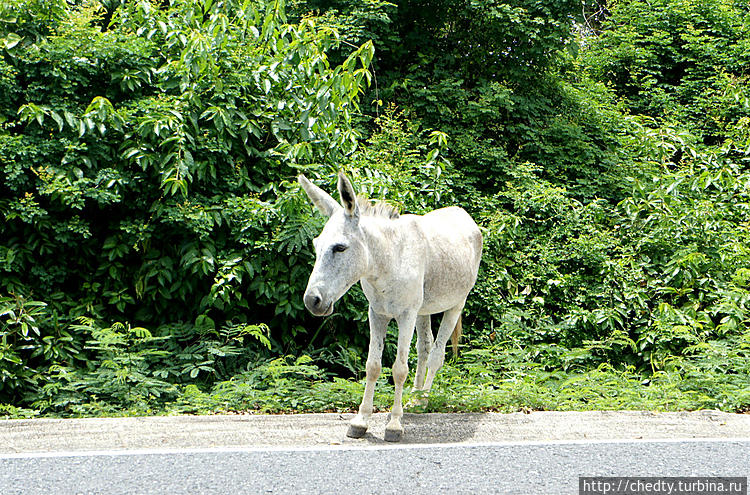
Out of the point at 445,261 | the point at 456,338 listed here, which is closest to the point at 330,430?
the point at 445,261

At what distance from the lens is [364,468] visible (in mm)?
3926

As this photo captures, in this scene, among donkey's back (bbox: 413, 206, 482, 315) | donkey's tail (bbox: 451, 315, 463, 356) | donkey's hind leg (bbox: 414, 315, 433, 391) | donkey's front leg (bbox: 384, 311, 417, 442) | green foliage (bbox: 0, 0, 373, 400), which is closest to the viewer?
donkey's front leg (bbox: 384, 311, 417, 442)

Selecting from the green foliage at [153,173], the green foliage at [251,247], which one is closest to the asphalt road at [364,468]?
the green foliage at [251,247]

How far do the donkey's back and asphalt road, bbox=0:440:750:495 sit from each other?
47.4 inches

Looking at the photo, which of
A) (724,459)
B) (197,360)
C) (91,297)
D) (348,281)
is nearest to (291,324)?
(197,360)

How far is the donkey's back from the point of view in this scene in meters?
5.21

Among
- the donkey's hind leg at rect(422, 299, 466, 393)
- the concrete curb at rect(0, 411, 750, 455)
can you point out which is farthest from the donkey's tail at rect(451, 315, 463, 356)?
the concrete curb at rect(0, 411, 750, 455)

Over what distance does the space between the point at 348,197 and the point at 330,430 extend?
5.25 ft

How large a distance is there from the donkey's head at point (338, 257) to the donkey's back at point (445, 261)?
875mm

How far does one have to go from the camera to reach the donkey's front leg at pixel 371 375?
4.64 metres

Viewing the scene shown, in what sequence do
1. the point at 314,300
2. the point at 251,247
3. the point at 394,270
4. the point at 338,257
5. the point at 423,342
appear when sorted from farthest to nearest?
the point at 251,247, the point at 423,342, the point at 394,270, the point at 338,257, the point at 314,300

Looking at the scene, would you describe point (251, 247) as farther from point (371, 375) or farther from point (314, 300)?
point (314, 300)

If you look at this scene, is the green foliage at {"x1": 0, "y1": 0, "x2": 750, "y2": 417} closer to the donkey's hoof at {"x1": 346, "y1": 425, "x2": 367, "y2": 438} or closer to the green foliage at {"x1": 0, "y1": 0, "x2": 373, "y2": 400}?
the green foliage at {"x1": 0, "y1": 0, "x2": 373, "y2": 400}

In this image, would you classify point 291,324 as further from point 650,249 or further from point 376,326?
point 650,249
